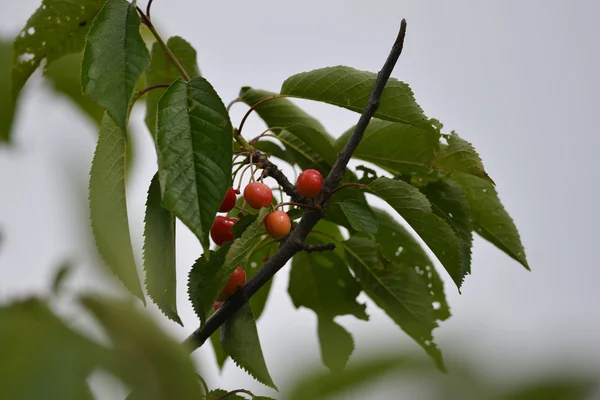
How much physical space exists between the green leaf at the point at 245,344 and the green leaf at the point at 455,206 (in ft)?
0.82

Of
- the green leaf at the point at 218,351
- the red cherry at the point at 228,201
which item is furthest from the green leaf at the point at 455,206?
the green leaf at the point at 218,351

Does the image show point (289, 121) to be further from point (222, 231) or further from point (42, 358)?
point (42, 358)

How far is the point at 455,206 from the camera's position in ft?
2.72

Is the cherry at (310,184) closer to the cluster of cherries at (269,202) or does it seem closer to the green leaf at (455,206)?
the cluster of cherries at (269,202)

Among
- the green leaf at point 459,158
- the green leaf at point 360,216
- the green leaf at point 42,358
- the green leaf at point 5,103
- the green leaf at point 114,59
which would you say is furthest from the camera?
the green leaf at point 459,158

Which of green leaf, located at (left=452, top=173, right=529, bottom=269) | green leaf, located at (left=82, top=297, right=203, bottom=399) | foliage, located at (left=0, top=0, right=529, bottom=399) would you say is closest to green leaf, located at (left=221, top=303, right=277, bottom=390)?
foliage, located at (left=0, top=0, right=529, bottom=399)

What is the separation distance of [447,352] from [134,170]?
1.82 feet

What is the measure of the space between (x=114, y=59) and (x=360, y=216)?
273 millimetres

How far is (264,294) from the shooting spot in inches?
38.5

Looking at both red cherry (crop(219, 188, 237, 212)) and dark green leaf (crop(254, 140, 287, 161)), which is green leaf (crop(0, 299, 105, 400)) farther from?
dark green leaf (crop(254, 140, 287, 161))

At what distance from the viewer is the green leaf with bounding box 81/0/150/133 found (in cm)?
55

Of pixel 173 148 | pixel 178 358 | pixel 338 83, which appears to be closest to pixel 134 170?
pixel 173 148

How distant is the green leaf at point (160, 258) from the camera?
0.62 metres

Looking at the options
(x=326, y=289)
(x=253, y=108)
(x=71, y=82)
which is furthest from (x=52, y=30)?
(x=326, y=289)
